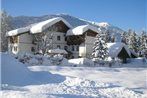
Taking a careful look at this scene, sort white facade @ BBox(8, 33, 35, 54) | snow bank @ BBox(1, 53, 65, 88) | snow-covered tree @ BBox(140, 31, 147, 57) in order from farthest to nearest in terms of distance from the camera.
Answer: snow-covered tree @ BBox(140, 31, 147, 57)
white facade @ BBox(8, 33, 35, 54)
snow bank @ BBox(1, 53, 65, 88)

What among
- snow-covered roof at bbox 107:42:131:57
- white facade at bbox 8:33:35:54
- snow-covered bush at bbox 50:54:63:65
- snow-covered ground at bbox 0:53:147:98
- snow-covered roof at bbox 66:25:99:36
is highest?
snow-covered roof at bbox 66:25:99:36

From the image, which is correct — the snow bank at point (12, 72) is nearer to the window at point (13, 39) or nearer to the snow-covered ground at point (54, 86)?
the snow-covered ground at point (54, 86)

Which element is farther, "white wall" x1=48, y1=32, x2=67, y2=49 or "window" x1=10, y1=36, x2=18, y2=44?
"window" x1=10, y1=36, x2=18, y2=44

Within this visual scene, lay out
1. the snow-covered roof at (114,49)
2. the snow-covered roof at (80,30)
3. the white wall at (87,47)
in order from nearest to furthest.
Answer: the snow-covered roof at (80,30), the white wall at (87,47), the snow-covered roof at (114,49)

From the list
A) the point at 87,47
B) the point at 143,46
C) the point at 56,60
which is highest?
the point at 143,46

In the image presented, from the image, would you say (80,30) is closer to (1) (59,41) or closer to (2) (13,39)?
(1) (59,41)

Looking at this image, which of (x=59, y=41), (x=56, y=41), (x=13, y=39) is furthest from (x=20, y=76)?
(x=13, y=39)

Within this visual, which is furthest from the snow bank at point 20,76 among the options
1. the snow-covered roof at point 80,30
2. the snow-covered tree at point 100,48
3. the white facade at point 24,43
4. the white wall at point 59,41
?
the white facade at point 24,43

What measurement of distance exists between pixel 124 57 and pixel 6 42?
22.6 meters

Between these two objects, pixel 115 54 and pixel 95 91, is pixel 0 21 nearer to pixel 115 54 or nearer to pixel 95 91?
pixel 115 54

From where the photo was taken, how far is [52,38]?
5300 cm

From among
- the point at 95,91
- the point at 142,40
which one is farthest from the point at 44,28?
the point at 95,91

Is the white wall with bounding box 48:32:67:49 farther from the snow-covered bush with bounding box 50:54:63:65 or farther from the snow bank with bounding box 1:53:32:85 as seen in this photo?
the snow bank with bounding box 1:53:32:85

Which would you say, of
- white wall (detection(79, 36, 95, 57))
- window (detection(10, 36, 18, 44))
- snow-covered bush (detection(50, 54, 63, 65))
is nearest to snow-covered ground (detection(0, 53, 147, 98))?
snow-covered bush (detection(50, 54, 63, 65))
